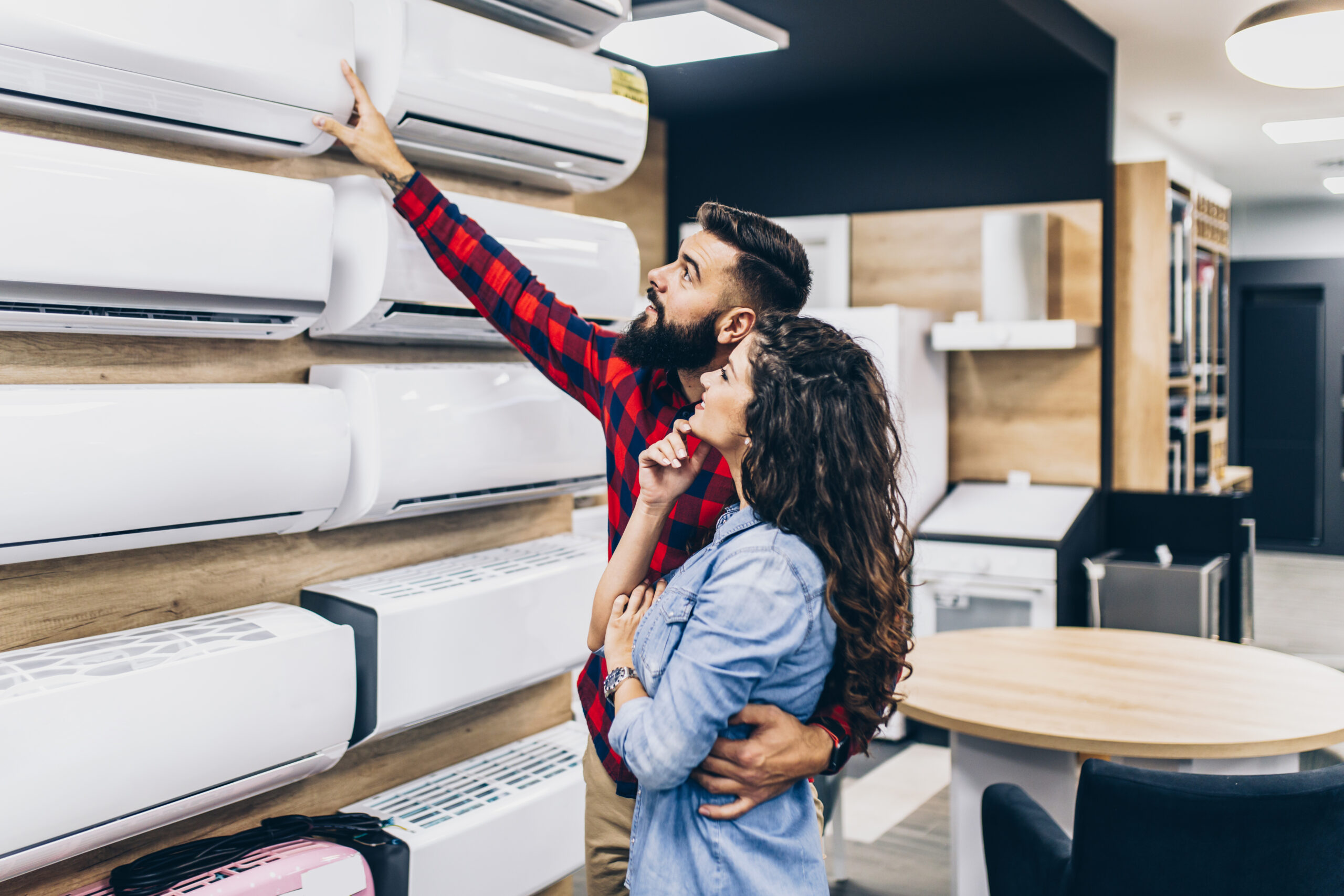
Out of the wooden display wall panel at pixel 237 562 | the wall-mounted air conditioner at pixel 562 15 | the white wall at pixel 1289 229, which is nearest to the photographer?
the wooden display wall panel at pixel 237 562

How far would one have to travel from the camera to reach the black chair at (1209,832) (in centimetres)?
158

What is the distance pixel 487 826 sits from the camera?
166 centimetres

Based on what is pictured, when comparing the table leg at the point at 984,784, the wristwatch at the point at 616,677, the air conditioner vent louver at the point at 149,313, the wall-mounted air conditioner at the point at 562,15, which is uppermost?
the wall-mounted air conditioner at the point at 562,15

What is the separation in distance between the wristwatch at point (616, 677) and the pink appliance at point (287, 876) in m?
0.47

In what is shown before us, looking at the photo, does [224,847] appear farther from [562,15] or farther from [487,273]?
[562,15]

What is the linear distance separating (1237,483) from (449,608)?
20.6ft

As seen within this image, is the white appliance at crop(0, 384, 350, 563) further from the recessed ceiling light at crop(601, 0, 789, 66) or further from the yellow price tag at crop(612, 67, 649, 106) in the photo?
the recessed ceiling light at crop(601, 0, 789, 66)

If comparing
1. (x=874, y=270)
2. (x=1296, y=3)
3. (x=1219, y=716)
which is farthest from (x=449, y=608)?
(x=874, y=270)

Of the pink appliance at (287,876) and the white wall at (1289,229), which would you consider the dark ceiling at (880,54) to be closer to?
the pink appliance at (287,876)

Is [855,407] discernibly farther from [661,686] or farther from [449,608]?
[449,608]

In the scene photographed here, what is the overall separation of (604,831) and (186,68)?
4.00ft

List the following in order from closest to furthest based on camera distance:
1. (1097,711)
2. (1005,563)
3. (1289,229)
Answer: (1097,711) → (1005,563) → (1289,229)

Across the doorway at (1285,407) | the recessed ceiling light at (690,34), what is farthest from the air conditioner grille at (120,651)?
the doorway at (1285,407)

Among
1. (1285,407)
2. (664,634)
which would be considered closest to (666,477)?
(664,634)
